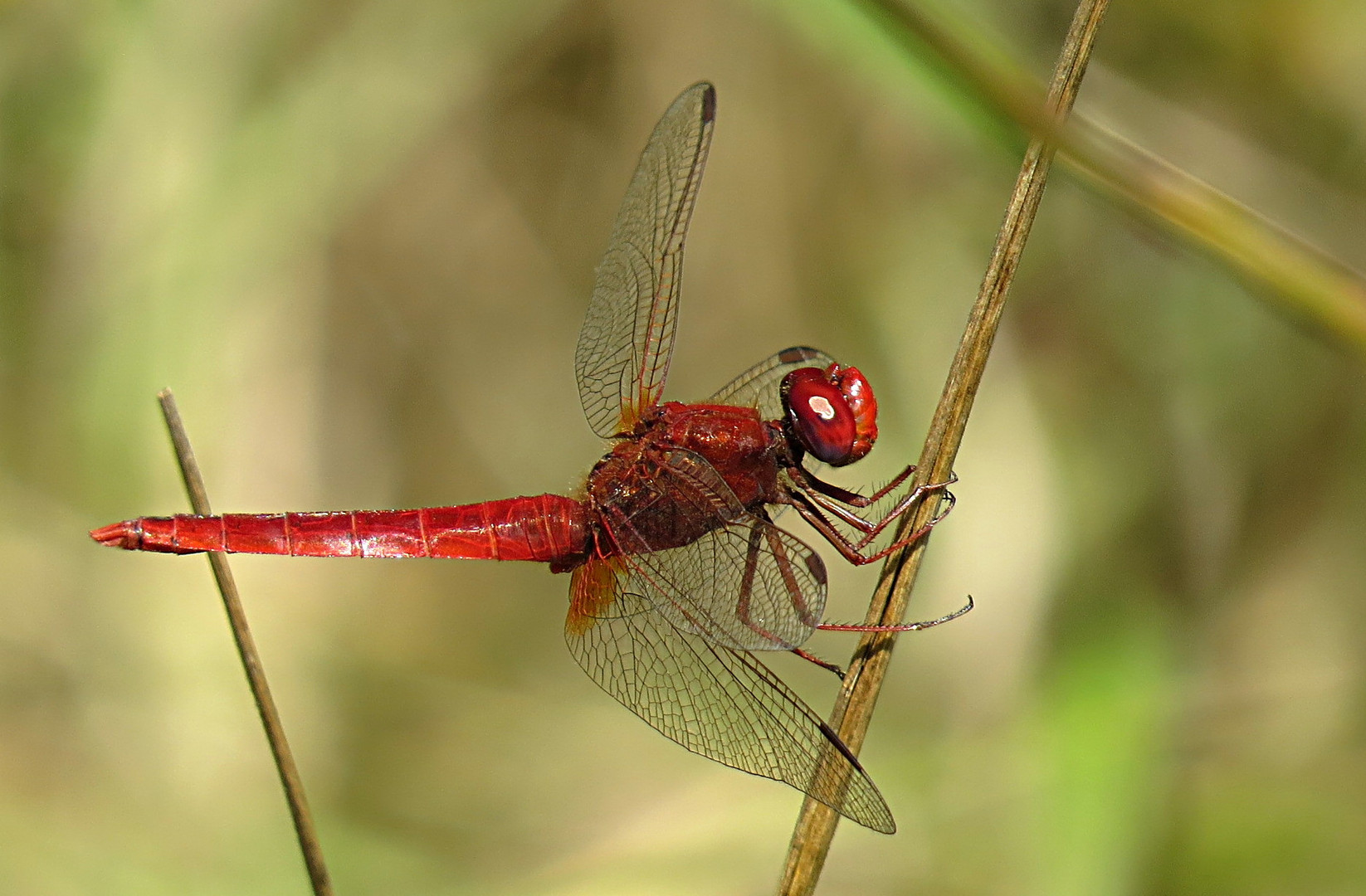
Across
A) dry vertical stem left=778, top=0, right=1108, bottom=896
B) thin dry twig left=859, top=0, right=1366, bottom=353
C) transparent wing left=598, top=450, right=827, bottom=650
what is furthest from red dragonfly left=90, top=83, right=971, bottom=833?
thin dry twig left=859, top=0, right=1366, bottom=353

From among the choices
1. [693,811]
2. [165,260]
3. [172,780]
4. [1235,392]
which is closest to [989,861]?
[693,811]

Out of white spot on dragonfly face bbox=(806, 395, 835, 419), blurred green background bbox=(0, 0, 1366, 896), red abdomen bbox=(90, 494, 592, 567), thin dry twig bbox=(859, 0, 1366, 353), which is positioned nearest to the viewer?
thin dry twig bbox=(859, 0, 1366, 353)

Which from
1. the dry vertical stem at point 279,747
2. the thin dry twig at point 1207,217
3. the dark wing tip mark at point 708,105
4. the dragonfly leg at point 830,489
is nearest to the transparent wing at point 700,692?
the dragonfly leg at point 830,489

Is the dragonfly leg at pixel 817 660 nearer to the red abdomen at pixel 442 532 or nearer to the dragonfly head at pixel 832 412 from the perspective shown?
the dragonfly head at pixel 832 412

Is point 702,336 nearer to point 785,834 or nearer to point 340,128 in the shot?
point 340,128

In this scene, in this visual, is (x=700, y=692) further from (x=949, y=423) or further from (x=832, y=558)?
(x=832, y=558)

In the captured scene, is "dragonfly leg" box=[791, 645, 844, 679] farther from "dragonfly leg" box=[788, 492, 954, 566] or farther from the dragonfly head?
the dragonfly head

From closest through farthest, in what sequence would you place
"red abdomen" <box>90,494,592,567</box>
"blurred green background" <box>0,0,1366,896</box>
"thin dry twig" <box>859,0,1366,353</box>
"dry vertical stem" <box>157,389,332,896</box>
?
"thin dry twig" <box>859,0,1366,353</box> → "dry vertical stem" <box>157,389,332,896</box> → "red abdomen" <box>90,494,592,567</box> → "blurred green background" <box>0,0,1366,896</box>

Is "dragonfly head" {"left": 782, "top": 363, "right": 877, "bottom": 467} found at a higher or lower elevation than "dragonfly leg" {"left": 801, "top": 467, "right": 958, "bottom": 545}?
higher

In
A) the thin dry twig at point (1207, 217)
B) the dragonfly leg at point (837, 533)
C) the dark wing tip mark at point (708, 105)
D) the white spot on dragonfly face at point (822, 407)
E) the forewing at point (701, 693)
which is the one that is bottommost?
the forewing at point (701, 693)
